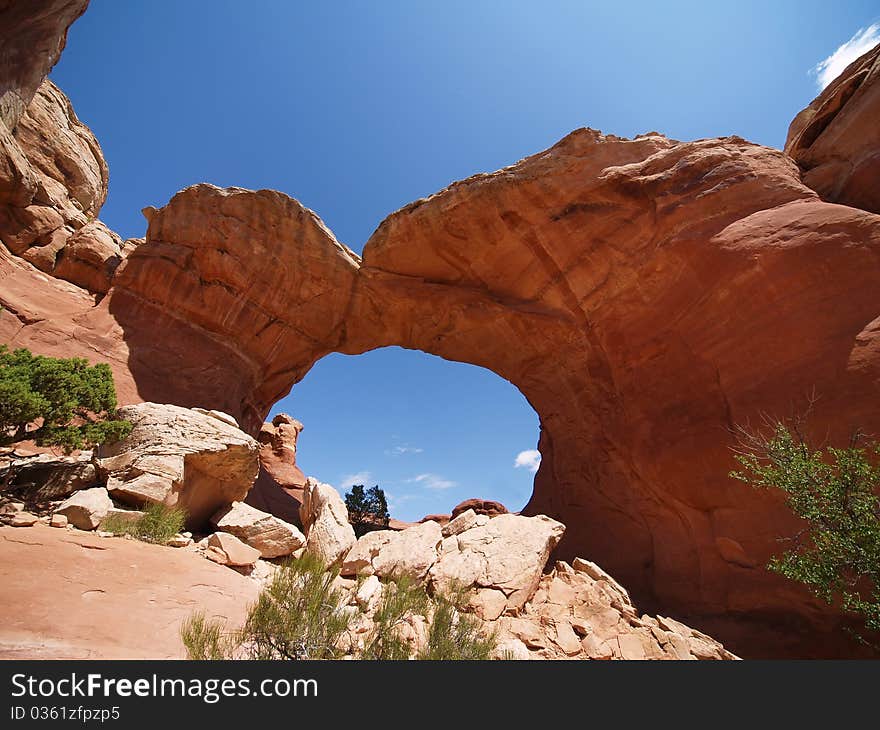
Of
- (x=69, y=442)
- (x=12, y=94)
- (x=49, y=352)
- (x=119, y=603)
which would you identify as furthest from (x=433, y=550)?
(x=12, y=94)

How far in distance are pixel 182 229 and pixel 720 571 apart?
21.5 m

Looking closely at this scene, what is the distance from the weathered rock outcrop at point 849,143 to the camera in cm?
1047

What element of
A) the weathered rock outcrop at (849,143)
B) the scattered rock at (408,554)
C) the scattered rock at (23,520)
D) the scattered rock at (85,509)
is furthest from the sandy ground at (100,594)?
the weathered rock outcrop at (849,143)

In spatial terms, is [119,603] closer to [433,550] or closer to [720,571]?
[433,550]

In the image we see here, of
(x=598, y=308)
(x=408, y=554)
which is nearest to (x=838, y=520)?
(x=408, y=554)

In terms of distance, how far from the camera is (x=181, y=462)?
340 inches

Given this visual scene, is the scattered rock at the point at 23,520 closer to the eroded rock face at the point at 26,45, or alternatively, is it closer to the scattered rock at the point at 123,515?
the scattered rock at the point at 123,515

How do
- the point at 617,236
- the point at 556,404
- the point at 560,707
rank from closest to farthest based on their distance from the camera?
the point at 560,707 → the point at 617,236 → the point at 556,404

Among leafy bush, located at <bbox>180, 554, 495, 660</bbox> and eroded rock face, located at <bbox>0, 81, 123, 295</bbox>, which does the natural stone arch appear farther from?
leafy bush, located at <bbox>180, 554, 495, 660</bbox>

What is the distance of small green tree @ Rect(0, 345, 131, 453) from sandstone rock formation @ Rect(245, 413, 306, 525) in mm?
11243

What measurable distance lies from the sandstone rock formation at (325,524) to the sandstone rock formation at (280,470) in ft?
31.0

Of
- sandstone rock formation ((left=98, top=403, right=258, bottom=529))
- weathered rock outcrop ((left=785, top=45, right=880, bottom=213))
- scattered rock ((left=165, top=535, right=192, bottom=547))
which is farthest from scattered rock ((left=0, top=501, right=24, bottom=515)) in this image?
weathered rock outcrop ((left=785, top=45, right=880, bottom=213))

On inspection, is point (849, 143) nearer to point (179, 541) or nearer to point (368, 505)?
point (179, 541)

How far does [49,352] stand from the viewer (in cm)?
1284
